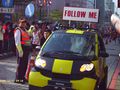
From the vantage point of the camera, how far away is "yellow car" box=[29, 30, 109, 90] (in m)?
9.12

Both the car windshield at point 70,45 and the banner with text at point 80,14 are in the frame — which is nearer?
the car windshield at point 70,45

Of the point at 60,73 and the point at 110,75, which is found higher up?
the point at 60,73

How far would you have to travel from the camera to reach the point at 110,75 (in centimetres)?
1548

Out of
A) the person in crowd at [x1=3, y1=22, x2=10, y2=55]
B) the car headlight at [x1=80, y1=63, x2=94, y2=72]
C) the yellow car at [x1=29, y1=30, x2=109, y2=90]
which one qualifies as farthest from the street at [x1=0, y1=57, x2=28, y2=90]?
the person in crowd at [x1=3, y1=22, x2=10, y2=55]

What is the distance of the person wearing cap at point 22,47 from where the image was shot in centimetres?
1132

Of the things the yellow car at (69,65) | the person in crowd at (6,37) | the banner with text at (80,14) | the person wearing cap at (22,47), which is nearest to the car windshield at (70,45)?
the yellow car at (69,65)

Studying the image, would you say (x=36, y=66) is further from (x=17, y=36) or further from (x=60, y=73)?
(x=17, y=36)

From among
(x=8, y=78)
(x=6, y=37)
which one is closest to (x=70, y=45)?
(x=8, y=78)

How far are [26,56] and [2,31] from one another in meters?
8.27

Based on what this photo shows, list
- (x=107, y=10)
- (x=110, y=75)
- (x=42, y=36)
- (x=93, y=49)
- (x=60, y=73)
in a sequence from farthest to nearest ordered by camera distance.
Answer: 1. (x=107, y=10)
2. (x=42, y=36)
3. (x=110, y=75)
4. (x=93, y=49)
5. (x=60, y=73)

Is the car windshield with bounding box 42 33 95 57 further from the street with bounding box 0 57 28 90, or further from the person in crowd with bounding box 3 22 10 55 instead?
the person in crowd with bounding box 3 22 10 55

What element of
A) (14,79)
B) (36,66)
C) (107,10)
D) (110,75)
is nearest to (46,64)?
(36,66)

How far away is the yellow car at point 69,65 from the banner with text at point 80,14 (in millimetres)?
5170

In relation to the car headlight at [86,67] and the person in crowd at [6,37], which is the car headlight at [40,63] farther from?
the person in crowd at [6,37]
